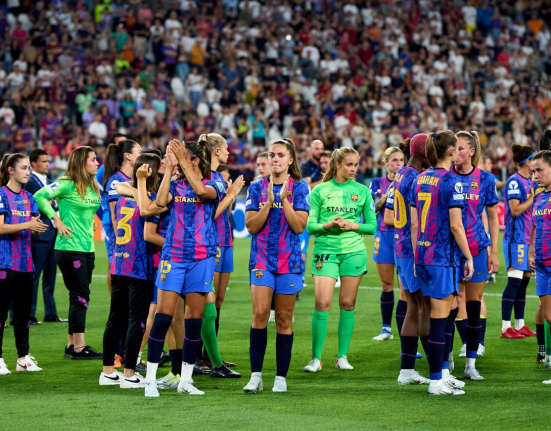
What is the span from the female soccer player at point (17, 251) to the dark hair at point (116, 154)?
0.84 meters

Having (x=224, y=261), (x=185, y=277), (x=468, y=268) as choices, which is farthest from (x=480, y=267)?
(x=185, y=277)

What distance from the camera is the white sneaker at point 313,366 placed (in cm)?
830

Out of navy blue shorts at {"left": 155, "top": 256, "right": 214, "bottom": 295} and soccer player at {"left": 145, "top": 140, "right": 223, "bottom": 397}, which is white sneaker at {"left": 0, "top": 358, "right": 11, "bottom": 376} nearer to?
soccer player at {"left": 145, "top": 140, "right": 223, "bottom": 397}

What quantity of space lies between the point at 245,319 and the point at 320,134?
15.3 metres

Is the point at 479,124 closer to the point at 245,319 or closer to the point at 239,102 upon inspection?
the point at 239,102

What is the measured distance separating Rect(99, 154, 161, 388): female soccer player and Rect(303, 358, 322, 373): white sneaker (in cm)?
169

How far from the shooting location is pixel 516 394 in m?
7.09

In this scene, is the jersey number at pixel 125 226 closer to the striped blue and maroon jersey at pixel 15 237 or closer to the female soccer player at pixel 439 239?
the striped blue and maroon jersey at pixel 15 237

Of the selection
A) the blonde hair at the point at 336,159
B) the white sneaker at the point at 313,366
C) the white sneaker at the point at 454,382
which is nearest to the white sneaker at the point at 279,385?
the white sneaker at the point at 313,366

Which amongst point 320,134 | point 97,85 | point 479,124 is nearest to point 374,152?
point 320,134

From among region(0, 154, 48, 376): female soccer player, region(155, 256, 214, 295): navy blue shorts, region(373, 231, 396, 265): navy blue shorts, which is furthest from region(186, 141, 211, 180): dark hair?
region(373, 231, 396, 265): navy blue shorts

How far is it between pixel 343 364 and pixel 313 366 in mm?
352

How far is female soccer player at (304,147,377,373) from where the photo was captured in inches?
332

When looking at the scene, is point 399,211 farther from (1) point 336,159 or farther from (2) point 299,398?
(2) point 299,398
